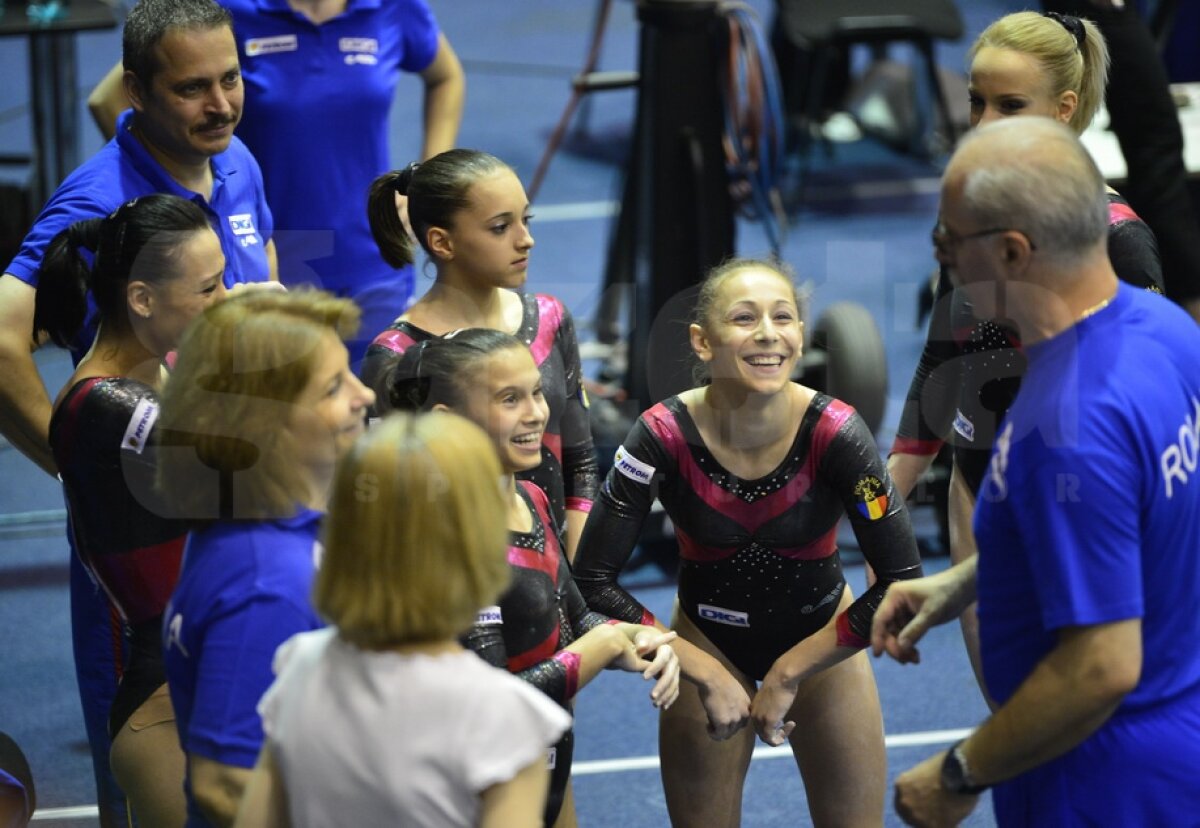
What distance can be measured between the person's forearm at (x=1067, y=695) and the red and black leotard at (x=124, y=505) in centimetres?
134

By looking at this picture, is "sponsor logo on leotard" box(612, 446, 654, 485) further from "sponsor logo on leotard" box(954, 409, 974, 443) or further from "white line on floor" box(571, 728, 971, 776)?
"white line on floor" box(571, 728, 971, 776)

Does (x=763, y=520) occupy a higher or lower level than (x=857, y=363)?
higher

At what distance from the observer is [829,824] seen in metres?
2.96

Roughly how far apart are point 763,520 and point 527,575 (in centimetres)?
50

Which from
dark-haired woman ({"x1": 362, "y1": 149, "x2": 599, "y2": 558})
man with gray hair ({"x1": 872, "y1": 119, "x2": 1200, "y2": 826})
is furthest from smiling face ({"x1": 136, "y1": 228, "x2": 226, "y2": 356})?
man with gray hair ({"x1": 872, "y1": 119, "x2": 1200, "y2": 826})

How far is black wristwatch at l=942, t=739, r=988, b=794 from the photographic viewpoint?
211cm

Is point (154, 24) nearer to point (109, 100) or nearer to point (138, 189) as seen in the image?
point (138, 189)

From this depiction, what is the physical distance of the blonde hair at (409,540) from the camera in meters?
1.82

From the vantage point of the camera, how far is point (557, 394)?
317 centimetres

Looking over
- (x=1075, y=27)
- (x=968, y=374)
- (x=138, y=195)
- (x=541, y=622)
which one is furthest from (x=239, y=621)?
(x=1075, y=27)

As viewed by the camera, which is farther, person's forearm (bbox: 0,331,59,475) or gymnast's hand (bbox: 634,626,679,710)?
person's forearm (bbox: 0,331,59,475)

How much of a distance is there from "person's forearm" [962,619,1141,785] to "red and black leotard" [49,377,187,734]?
1.34 metres

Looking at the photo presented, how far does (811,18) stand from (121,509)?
5640mm

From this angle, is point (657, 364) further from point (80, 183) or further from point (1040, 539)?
point (1040, 539)
